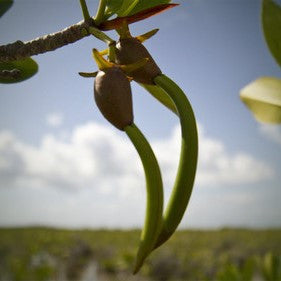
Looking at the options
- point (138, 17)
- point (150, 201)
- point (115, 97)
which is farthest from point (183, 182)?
point (138, 17)

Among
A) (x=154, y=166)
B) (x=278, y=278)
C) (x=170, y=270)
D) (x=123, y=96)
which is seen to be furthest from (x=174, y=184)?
(x=170, y=270)

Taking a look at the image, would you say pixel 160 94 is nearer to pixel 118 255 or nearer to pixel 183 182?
pixel 183 182

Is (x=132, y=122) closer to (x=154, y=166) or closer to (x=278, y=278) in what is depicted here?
(x=154, y=166)

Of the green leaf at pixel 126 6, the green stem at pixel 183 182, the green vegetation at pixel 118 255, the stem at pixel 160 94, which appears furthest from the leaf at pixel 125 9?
the green vegetation at pixel 118 255

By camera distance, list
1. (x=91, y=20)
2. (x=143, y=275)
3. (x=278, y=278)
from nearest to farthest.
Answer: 1. (x=91, y=20)
2. (x=278, y=278)
3. (x=143, y=275)

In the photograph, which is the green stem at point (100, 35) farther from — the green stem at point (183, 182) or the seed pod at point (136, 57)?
the green stem at point (183, 182)

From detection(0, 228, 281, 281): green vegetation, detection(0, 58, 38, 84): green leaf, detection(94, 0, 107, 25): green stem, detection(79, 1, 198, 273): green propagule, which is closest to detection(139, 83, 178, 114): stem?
detection(79, 1, 198, 273): green propagule
